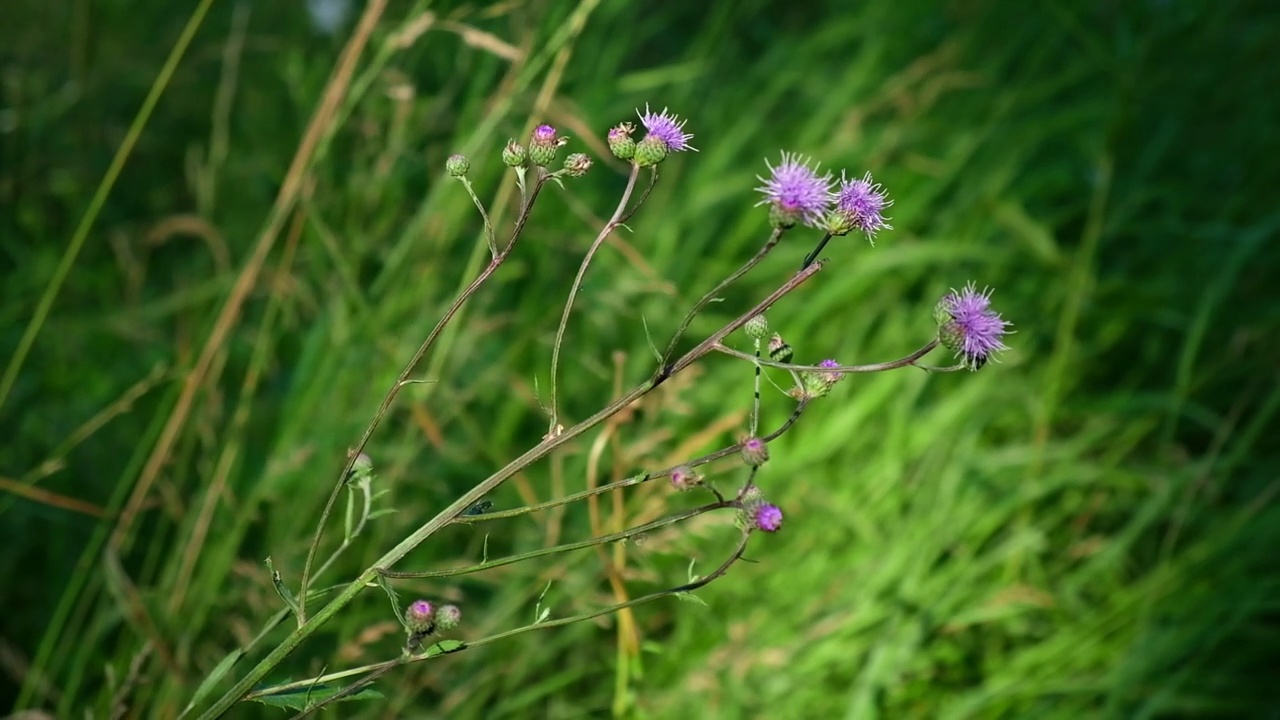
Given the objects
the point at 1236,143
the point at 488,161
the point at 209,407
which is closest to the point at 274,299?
the point at 209,407

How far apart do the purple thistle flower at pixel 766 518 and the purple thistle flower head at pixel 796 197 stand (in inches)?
7.5

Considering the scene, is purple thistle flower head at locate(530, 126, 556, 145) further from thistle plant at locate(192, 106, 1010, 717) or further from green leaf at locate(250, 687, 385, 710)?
green leaf at locate(250, 687, 385, 710)

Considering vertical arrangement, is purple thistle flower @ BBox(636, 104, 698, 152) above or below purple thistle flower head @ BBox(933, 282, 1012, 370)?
above

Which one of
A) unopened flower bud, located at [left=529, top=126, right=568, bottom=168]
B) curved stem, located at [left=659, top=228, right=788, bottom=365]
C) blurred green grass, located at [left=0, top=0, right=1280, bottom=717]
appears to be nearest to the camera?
curved stem, located at [left=659, top=228, right=788, bottom=365]

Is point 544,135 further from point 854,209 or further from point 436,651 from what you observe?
point 436,651

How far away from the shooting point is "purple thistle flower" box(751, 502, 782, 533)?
0.85 metres

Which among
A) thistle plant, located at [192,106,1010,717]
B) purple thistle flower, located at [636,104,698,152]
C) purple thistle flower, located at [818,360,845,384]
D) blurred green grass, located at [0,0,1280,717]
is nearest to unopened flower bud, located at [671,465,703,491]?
thistle plant, located at [192,106,1010,717]

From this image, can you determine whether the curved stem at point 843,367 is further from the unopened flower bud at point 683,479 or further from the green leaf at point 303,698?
the green leaf at point 303,698

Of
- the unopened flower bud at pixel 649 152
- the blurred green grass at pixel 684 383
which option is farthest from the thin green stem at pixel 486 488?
the blurred green grass at pixel 684 383

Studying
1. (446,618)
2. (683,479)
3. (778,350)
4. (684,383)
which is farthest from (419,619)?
(684,383)

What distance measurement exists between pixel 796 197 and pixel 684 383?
2.79ft

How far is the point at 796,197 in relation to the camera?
799mm

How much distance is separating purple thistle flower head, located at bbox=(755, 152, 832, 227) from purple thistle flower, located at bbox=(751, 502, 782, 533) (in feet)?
0.62

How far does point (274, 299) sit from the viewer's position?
1.51 meters
